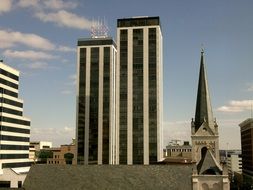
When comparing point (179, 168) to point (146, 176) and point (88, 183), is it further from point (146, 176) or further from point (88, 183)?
point (88, 183)

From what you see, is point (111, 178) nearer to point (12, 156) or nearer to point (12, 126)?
point (12, 156)

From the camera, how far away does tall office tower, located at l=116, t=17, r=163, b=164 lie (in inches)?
6078

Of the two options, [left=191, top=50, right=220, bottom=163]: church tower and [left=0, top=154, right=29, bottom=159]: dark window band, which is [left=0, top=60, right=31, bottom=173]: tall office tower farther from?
[left=191, top=50, right=220, bottom=163]: church tower

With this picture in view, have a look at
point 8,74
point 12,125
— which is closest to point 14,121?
point 12,125

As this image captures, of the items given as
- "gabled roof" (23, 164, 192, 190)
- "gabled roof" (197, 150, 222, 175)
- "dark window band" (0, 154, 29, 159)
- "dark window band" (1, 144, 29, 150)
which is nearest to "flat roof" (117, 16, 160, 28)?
"dark window band" (1, 144, 29, 150)

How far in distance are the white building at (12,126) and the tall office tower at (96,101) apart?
29.6 meters

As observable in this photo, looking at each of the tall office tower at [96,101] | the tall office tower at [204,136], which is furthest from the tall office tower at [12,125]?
the tall office tower at [204,136]

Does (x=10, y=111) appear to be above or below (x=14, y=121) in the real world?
above

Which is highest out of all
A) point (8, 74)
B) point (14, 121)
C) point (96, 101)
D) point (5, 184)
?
point (8, 74)

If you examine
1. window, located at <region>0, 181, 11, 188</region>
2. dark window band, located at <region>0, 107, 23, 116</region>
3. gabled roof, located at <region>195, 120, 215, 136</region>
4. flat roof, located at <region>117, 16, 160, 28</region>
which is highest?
flat roof, located at <region>117, 16, 160, 28</region>

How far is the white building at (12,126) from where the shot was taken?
123 meters

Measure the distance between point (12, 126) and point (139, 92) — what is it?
59129 mm

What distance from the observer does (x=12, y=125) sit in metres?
130

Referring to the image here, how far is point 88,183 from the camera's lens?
61156 millimetres
